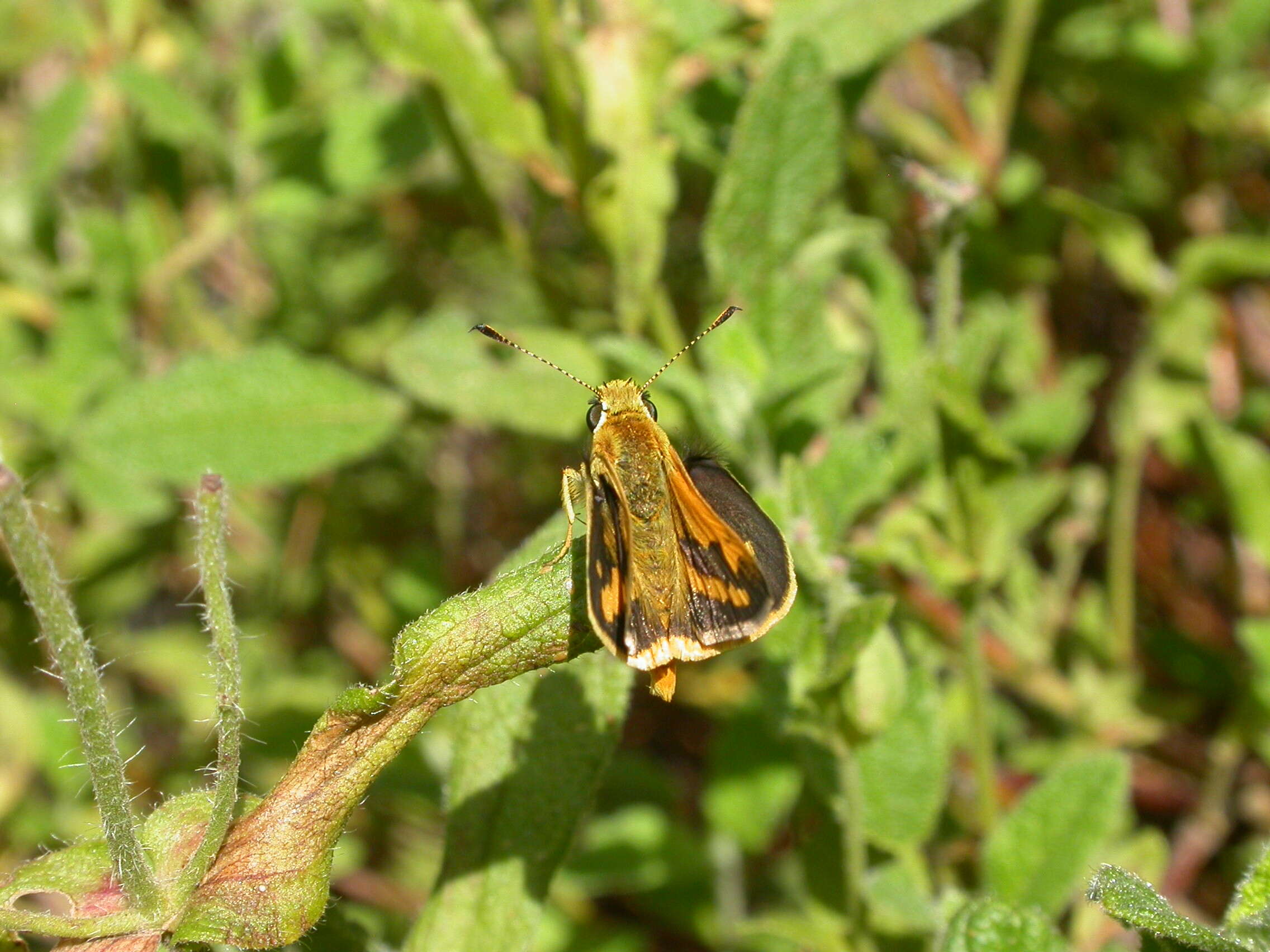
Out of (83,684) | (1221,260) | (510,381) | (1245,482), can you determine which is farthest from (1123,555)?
(83,684)

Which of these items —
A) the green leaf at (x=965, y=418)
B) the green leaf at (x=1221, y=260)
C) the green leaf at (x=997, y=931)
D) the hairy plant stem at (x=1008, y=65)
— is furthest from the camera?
the hairy plant stem at (x=1008, y=65)

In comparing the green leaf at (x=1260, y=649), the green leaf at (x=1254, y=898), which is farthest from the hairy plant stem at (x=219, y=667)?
the green leaf at (x=1260, y=649)

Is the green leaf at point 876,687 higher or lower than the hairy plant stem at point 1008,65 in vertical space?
lower

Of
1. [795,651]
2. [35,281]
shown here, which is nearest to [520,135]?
[795,651]

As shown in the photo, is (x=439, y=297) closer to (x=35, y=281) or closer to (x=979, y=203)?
(x=35, y=281)

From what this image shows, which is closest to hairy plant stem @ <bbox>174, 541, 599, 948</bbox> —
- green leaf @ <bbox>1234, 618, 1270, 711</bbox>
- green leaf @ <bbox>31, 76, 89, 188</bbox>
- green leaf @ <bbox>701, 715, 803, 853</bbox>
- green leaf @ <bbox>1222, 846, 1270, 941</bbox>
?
green leaf @ <bbox>1222, 846, 1270, 941</bbox>

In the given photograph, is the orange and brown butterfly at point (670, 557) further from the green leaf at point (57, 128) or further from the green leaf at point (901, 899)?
the green leaf at point (57, 128)
